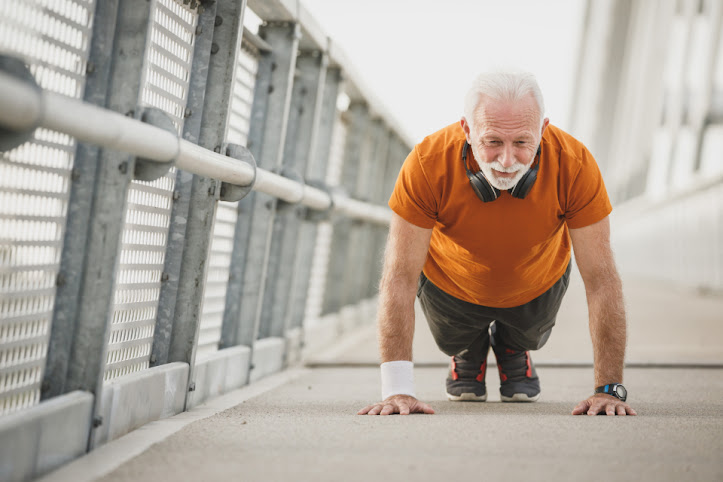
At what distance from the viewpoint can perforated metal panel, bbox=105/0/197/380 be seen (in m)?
2.78

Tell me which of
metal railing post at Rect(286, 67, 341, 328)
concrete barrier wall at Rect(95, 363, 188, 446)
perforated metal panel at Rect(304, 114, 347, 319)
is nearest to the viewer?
concrete barrier wall at Rect(95, 363, 188, 446)

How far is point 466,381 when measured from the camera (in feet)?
11.9

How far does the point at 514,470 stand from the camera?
1968 millimetres

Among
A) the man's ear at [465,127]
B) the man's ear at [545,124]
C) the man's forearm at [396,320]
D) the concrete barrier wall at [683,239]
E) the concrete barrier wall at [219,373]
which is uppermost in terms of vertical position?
the concrete barrier wall at [683,239]

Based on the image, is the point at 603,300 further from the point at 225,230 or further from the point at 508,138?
the point at 225,230

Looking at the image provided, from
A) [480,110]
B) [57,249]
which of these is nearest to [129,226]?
[57,249]

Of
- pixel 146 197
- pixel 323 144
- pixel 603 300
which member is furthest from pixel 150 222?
pixel 323 144

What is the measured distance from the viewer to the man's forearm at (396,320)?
9.78 ft

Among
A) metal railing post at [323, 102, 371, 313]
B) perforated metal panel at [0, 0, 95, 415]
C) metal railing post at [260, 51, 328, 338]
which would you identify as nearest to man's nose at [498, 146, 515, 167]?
perforated metal panel at [0, 0, 95, 415]

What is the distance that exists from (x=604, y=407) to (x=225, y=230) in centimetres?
205

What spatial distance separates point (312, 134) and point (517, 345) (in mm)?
1910

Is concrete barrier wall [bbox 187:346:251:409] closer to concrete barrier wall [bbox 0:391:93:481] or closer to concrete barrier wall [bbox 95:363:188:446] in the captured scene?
concrete barrier wall [bbox 95:363:188:446]

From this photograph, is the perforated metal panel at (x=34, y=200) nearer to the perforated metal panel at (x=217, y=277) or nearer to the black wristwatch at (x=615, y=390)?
the perforated metal panel at (x=217, y=277)

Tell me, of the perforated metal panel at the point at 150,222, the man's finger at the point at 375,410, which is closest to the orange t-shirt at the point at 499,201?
the man's finger at the point at 375,410
